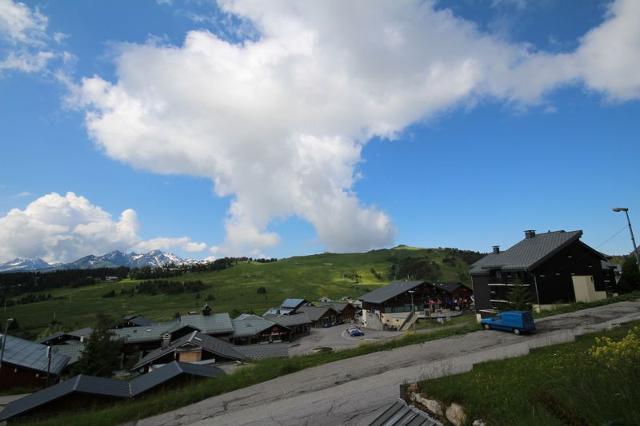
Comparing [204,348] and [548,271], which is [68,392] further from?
[548,271]

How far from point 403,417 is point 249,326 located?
248 ft

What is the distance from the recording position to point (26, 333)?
10469 centimetres

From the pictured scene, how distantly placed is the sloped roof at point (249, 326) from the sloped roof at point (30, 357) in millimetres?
31240

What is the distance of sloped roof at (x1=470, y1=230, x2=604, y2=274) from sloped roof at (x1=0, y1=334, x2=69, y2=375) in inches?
2510

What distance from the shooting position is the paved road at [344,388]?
1398cm

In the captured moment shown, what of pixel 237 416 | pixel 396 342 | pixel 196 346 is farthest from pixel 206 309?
pixel 237 416

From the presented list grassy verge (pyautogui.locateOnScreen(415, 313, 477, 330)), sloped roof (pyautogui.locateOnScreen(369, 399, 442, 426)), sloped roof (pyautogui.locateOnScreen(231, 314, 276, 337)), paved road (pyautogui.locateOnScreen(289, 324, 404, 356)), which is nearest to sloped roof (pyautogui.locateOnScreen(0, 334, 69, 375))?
sloped roof (pyautogui.locateOnScreen(231, 314, 276, 337))

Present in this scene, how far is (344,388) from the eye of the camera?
16.4 meters

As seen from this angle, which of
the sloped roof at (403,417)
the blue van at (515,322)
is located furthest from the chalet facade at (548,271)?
the sloped roof at (403,417)

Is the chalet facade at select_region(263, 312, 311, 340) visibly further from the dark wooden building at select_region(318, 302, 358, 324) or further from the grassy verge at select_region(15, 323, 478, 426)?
the grassy verge at select_region(15, 323, 478, 426)

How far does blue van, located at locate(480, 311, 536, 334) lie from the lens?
23.8m

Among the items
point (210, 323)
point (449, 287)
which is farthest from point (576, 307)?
point (210, 323)

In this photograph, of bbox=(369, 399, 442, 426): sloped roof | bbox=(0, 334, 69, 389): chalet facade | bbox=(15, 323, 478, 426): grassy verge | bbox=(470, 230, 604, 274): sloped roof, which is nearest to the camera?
bbox=(369, 399, 442, 426): sloped roof

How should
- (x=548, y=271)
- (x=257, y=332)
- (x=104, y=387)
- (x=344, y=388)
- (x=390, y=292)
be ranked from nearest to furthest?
(x=344, y=388) < (x=104, y=387) < (x=548, y=271) < (x=257, y=332) < (x=390, y=292)
